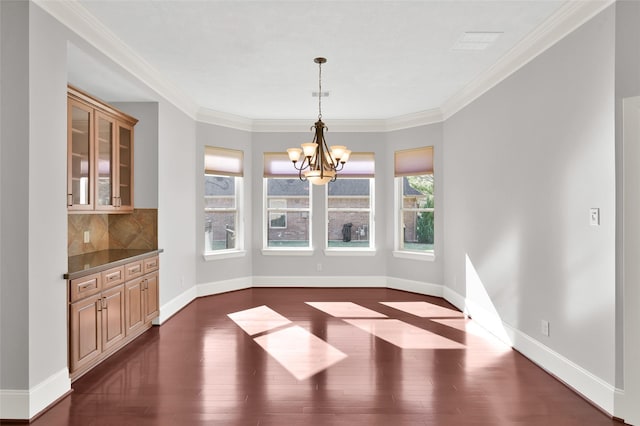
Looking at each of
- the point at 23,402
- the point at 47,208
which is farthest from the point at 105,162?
the point at 23,402

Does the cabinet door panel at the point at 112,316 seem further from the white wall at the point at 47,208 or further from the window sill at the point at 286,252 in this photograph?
the window sill at the point at 286,252

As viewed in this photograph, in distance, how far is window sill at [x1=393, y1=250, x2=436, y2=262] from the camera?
6597 millimetres

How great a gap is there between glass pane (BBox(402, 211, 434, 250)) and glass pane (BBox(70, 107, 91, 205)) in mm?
4763

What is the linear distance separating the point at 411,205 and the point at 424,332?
2.72m

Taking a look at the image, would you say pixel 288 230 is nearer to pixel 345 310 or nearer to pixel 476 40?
pixel 345 310

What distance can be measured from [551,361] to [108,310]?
379 cm

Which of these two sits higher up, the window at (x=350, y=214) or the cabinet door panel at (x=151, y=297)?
the window at (x=350, y=214)

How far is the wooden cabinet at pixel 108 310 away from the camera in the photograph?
329 centimetres

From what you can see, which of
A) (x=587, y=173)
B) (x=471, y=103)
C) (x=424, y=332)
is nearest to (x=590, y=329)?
(x=587, y=173)

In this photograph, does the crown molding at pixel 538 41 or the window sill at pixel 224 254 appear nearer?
the crown molding at pixel 538 41

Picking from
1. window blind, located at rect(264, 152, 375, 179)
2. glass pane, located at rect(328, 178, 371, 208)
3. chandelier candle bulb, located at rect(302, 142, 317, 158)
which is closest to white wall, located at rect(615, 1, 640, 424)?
chandelier candle bulb, located at rect(302, 142, 317, 158)

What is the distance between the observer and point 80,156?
3627mm

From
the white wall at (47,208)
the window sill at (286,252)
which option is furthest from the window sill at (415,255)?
the white wall at (47,208)

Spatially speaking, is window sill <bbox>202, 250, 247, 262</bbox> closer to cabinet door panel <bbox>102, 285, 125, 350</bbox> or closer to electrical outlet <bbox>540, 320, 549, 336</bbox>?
cabinet door panel <bbox>102, 285, 125, 350</bbox>
